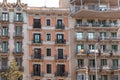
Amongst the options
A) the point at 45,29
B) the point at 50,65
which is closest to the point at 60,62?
the point at 50,65

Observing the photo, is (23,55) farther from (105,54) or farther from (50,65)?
(105,54)

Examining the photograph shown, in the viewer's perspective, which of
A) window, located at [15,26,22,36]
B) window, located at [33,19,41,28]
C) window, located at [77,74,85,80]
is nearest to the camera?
window, located at [77,74,85,80]

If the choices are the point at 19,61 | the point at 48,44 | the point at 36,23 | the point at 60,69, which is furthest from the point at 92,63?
the point at 19,61

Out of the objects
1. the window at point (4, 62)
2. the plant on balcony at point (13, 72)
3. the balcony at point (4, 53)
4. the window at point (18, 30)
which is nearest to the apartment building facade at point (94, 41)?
the window at point (18, 30)

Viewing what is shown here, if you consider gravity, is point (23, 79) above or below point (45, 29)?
below

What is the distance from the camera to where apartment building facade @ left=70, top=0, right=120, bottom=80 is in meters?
76.5

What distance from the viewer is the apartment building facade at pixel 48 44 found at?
→ 250 feet

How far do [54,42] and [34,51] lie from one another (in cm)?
430

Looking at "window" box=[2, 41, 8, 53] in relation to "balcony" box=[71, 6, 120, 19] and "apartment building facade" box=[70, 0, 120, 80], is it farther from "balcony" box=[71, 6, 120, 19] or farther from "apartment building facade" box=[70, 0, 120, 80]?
"balcony" box=[71, 6, 120, 19]

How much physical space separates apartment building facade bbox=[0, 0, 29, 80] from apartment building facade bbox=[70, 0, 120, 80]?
940 centimetres

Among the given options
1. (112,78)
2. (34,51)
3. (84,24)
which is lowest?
(112,78)

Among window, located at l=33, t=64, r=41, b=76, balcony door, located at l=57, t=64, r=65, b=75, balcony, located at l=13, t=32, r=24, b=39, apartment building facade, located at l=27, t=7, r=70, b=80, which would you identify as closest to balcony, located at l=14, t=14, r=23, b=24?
apartment building facade, located at l=27, t=7, r=70, b=80

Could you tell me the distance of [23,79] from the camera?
75500mm

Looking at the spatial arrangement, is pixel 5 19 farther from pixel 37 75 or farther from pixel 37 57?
pixel 37 75
